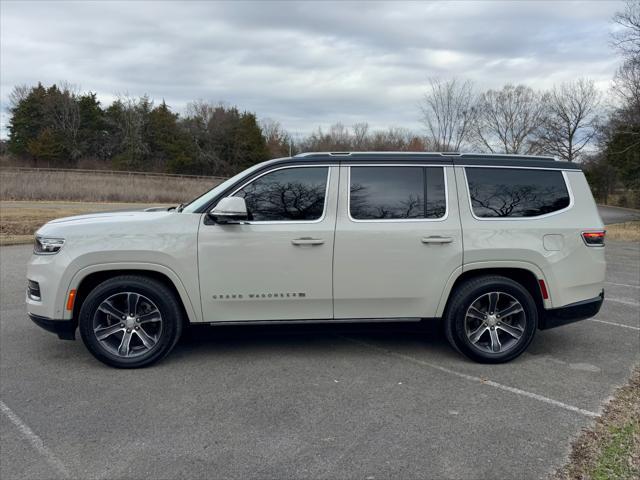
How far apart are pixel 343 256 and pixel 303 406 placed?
4.50 ft

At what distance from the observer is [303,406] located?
151 inches

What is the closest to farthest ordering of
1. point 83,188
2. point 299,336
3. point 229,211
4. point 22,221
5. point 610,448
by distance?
point 610,448 → point 229,211 → point 299,336 → point 22,221 → point 83,188

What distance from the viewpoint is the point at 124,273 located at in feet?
14.8

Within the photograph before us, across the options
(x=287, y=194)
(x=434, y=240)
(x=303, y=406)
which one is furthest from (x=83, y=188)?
(x=303, y=406)

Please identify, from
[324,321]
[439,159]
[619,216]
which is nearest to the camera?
[324,321]

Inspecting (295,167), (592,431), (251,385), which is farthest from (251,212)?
(592,431)

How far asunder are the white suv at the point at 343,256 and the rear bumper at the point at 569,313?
0.04 feet

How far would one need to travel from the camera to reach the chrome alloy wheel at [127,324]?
14.6 feet

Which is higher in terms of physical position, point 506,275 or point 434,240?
point 434,240

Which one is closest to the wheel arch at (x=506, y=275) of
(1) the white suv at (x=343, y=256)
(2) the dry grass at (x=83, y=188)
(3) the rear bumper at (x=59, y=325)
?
(1) the white suv at (x=343, y=256)

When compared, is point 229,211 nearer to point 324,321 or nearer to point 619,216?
point 324,321

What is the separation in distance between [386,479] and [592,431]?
162 centimetres

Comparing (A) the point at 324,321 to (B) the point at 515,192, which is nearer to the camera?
(A) the point at 324,321

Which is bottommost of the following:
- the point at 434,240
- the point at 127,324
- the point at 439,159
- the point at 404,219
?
the point at 127,324
